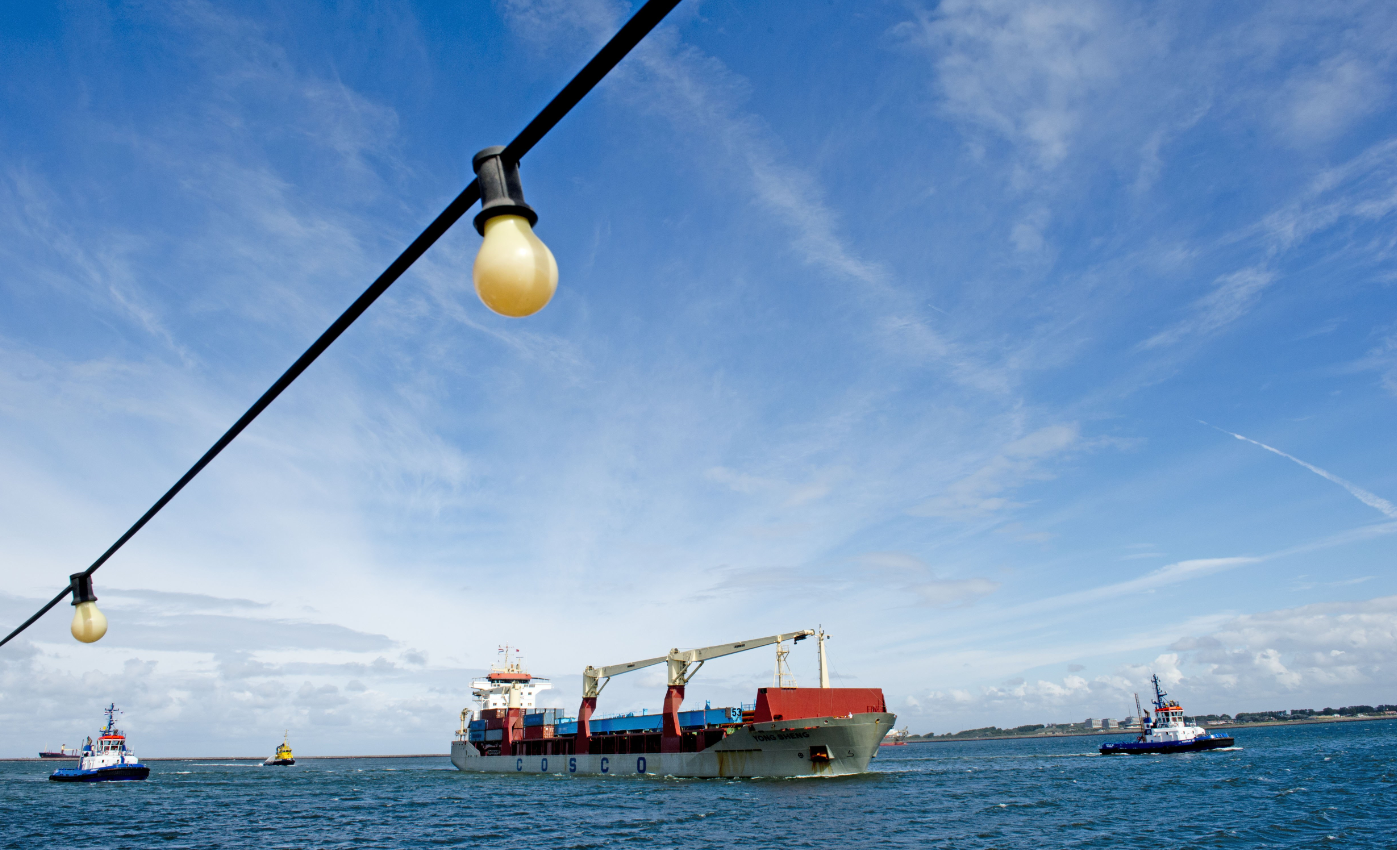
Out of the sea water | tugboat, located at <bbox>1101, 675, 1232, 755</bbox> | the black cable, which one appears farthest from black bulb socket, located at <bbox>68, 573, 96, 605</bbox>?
tugboat, located at <bbox>1101, 675, 1232, 755</bbox>

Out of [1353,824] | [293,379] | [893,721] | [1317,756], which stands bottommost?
[1317,756]

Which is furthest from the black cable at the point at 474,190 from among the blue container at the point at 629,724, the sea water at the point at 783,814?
the blue container at the point at 629,724

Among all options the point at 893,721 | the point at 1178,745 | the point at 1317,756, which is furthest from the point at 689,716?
the point at 1317,756

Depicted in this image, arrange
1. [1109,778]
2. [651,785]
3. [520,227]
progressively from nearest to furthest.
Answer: [520,227], [651,785], [1109,778]

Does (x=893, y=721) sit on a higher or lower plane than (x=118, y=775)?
higher

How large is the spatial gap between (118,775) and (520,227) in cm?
7891

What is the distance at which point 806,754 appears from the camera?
37.9 meters

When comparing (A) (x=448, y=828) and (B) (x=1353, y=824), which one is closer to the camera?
(B) (x=1353, y=824)

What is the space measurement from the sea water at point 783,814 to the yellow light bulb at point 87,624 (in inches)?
796

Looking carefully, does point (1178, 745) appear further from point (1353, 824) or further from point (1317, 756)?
point (1353, 824)

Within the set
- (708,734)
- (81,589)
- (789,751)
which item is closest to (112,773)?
(708,734)

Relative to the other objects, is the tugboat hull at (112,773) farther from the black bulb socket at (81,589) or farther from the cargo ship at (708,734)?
the black bulb socket at (81,589)

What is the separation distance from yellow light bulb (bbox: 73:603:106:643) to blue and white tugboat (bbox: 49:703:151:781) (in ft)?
230

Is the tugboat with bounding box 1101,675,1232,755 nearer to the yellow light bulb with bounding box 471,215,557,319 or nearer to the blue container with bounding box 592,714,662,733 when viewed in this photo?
the blue container with bounding box 592,714,662,733
